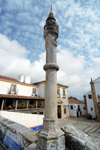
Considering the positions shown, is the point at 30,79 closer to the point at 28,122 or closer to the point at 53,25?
the point at 28,122

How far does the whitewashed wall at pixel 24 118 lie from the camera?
981 centimetres

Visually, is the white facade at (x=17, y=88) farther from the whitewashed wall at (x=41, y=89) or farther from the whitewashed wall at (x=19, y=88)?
the whitewashed wall at (x=41, y=89)

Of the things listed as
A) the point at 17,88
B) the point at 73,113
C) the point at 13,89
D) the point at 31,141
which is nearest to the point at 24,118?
the point at 13,89

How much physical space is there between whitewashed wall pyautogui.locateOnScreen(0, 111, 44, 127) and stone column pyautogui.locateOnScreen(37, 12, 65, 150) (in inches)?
371

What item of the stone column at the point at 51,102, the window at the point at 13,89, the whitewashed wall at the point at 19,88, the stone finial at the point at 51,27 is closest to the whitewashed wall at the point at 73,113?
the whitewashed wall at the point at 19,88

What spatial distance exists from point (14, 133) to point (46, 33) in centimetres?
356

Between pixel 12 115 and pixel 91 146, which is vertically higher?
pixel 91 146

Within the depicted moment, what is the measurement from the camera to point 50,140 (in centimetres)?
188

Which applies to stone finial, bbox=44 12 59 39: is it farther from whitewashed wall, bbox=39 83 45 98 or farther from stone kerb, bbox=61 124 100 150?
whitewashed wall, bbox=39 83 45 98

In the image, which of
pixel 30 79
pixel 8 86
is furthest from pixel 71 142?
pixel 30 79

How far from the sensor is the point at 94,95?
17594 mm

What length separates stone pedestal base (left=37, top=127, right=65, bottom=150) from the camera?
1841 mm

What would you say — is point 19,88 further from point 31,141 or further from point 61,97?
point 31,141

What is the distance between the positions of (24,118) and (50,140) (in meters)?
10.5
